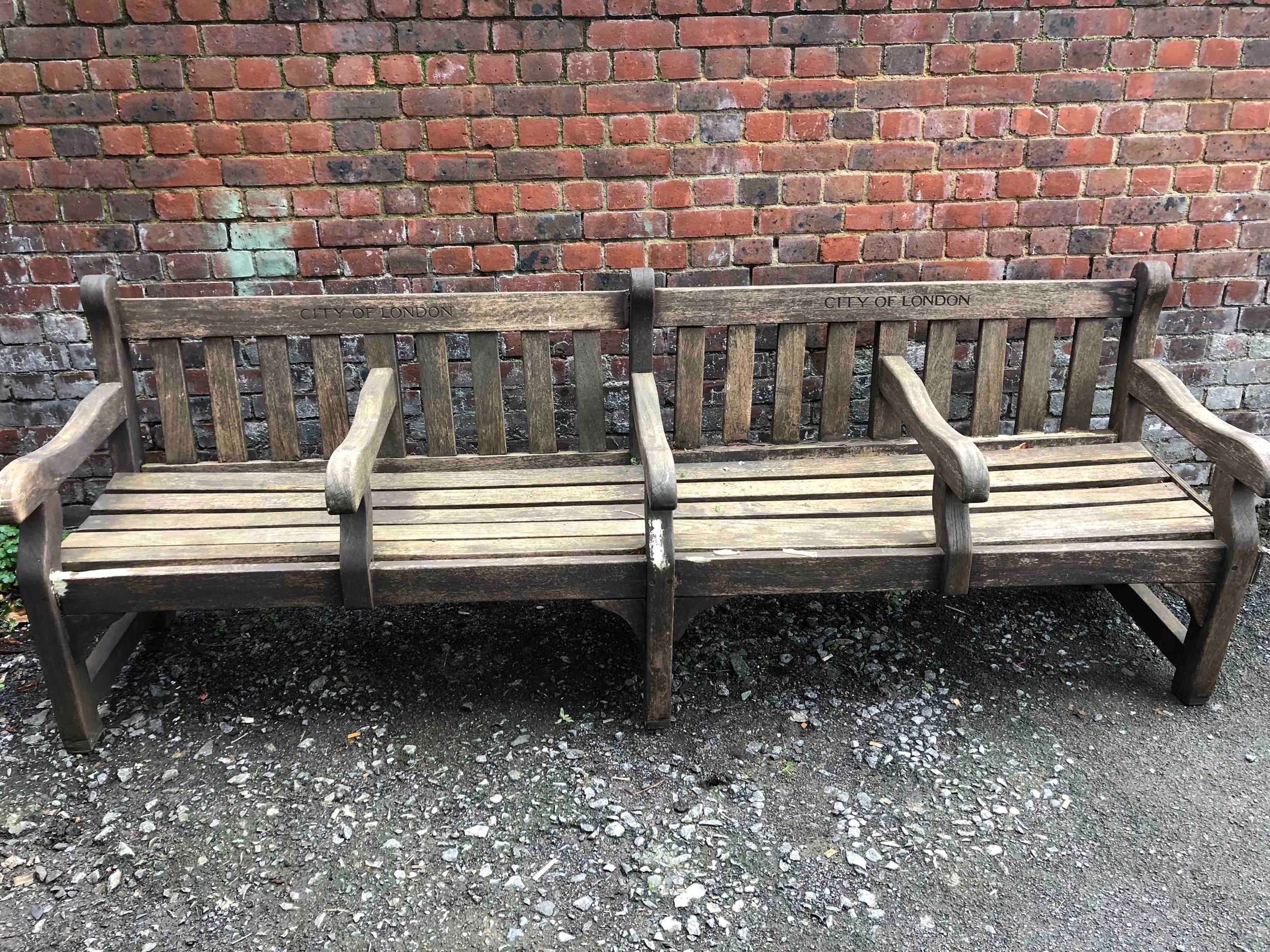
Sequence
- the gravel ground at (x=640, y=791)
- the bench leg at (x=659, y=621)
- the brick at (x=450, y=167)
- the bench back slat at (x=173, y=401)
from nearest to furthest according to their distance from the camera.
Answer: the gravel ground at (x=640, y=791), the bench leg at (x=659, y=621), the bench back slat at (x=173, y=401), the brick at (x=450, y=167)

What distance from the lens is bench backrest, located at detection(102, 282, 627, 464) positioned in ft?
8.65

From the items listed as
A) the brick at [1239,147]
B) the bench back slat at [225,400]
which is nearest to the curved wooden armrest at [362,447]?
the bench back slat at [225,400]

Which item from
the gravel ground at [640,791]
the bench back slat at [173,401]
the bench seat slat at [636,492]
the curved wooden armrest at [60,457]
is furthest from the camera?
the bench back slat at [173,401]

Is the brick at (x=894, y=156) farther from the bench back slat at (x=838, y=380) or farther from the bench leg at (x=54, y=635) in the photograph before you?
the bench leg at (x=54, y=635)

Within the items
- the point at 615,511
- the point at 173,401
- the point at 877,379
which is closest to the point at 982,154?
the point at 877,379

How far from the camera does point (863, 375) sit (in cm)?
335

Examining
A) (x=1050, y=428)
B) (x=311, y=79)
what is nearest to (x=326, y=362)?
(x=311, y=79)

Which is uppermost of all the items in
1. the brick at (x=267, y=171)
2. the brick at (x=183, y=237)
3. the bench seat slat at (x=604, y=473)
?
the brick at (x=267, y=171)

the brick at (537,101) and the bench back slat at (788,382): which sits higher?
the brick at (537,101)

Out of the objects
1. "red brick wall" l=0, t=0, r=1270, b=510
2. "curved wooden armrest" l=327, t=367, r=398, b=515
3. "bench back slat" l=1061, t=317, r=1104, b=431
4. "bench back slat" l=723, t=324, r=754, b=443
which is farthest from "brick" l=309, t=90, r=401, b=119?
"bench back slat" l=1061, t=317, r=1104, b=431

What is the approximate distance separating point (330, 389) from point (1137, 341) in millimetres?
2515

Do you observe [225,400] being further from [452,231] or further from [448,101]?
[448,101]

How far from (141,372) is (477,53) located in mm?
1623

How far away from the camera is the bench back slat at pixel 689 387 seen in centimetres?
274
